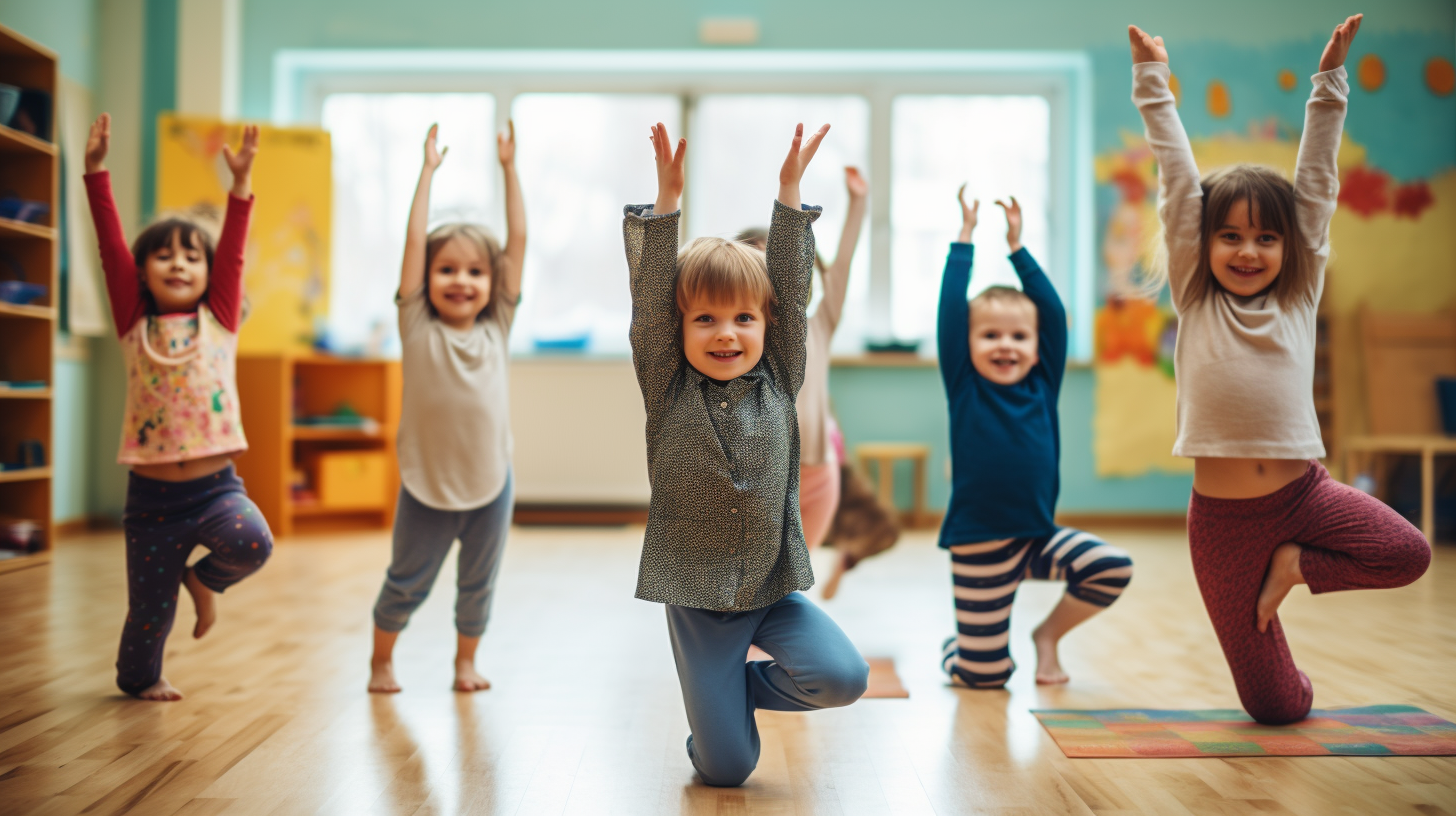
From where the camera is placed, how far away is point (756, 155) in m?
5.59

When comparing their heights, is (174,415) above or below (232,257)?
below

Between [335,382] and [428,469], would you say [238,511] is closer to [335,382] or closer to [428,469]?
[428,469]

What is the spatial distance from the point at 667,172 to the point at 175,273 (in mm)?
1137

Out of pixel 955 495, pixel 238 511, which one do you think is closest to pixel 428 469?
pixel 238 511

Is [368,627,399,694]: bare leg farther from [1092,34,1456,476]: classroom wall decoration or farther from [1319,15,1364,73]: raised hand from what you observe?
[1092,34,1456,476]: classroom wall decoration

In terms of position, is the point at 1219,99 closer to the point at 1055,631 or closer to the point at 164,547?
the point at 1055,631

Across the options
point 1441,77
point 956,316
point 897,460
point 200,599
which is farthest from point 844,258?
point 1441,77

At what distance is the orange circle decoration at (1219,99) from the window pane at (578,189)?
2696mm

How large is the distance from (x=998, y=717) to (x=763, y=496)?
72cm

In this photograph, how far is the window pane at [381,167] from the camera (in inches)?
220

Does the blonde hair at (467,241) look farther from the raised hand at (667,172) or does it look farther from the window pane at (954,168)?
the window pane at (954,168)

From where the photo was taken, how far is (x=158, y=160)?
15.9ft

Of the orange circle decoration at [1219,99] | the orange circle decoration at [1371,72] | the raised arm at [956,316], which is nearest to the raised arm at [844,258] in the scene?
the raised arm at [956,316]

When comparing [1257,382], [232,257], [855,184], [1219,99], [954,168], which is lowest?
[1257,382]
